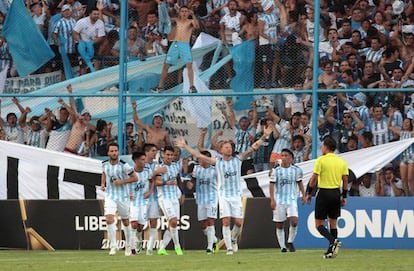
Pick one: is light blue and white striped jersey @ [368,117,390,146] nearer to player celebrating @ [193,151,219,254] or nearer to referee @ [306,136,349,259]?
player celebrating @ [193,151,219,254]

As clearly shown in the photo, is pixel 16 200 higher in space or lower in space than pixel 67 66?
lower

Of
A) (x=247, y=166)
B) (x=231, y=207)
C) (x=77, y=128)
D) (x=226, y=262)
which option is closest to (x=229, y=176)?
(x=231, y=207)

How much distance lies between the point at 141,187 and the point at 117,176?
0.57 meters

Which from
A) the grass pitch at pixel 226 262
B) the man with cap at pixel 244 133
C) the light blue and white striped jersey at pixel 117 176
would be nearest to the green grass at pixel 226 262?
the grass pitch at pixel 226 262

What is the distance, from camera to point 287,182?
21438 millimetres

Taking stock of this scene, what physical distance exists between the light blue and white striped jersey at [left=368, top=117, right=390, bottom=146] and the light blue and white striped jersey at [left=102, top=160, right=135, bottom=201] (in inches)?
189

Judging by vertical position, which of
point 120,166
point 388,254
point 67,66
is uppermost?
point 67,66

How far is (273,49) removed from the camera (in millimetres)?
22672

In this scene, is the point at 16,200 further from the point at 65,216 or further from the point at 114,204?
the point at 114,204

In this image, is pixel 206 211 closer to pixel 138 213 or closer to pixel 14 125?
pixel 138 213

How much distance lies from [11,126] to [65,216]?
223cm

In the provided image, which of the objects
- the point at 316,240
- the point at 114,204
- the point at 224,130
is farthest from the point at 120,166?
the point at 316,240

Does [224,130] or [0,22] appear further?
[0,22]

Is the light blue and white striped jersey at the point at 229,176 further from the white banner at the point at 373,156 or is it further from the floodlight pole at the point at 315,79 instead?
the white banner at the point at 373,156
